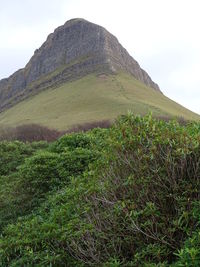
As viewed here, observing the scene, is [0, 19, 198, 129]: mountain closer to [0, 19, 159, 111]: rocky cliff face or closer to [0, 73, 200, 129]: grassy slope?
[0, 19, 159, 111]: rocky cliff face

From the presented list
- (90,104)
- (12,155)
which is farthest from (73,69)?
(12,155)

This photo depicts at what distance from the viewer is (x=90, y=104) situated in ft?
301

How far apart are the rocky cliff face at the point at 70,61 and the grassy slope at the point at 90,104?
1409cm

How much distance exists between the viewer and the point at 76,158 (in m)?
10.0

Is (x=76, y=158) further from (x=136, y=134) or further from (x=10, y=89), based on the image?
(x=10, y=89)

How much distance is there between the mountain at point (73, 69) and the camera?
11712cm

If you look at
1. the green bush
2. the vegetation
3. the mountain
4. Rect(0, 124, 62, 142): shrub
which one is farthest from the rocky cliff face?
the vegetation

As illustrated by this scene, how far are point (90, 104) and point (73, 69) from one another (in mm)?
58015

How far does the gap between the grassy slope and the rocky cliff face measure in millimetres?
14091

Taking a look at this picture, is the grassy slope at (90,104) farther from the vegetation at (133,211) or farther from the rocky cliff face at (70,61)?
the vegetation at (133,211)

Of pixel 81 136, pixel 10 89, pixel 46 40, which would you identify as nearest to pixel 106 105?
pixel 81 136

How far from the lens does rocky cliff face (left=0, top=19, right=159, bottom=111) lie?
5605 inches

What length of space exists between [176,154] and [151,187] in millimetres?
584

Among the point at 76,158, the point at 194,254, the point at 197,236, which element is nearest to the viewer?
the point at 194,254
